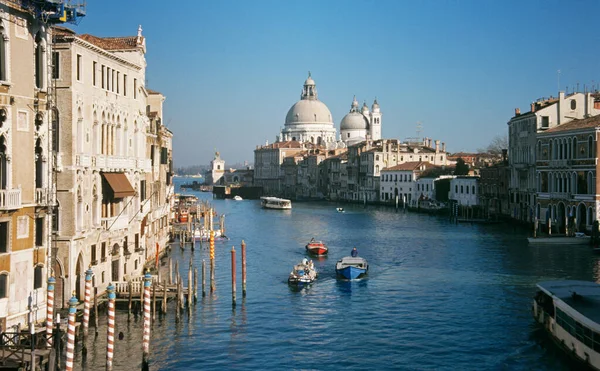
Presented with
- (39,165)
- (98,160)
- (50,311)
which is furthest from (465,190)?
(50,311)

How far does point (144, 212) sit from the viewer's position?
23375 millimetres

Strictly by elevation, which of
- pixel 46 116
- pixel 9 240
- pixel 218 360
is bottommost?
pixel 218 360

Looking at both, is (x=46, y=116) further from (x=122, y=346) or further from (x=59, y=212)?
(x=122, y=346)

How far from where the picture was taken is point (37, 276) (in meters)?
14.5

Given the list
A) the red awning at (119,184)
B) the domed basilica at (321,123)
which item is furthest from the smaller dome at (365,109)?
the red awning at (119,184)

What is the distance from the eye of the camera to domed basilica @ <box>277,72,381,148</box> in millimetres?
116312

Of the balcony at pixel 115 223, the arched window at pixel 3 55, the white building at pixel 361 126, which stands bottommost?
the balcony at pixel 115 223

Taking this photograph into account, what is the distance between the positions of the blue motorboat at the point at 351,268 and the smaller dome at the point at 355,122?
302 ft

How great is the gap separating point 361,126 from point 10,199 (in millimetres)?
105086

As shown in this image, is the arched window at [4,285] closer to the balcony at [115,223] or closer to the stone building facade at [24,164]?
the stone building facade at [24,164]

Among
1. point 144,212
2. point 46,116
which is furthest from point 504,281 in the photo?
point 46,116

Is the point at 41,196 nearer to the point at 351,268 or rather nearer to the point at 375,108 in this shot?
the point at 351,268

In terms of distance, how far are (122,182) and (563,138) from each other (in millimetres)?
24811

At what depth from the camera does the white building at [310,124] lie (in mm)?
124438
